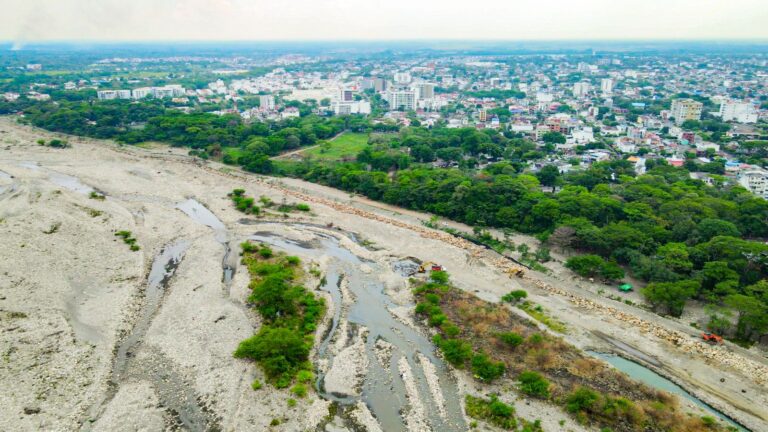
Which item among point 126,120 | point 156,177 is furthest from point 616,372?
point 126,120

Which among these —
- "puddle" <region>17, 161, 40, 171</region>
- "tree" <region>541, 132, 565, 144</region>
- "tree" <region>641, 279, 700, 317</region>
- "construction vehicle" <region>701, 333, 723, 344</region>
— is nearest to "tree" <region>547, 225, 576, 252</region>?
"tree" <region>641, 279, 700, 317</region>

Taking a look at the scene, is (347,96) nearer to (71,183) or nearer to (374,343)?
(71,183)

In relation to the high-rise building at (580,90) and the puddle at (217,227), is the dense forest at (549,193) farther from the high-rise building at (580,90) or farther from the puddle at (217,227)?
the high-rise building at (580,90)

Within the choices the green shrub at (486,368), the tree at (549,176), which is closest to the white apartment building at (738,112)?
the tree at (549,176)

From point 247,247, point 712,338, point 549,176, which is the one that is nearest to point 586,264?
point 712,338

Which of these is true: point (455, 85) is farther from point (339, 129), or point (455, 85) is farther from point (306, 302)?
point (306, 302)
